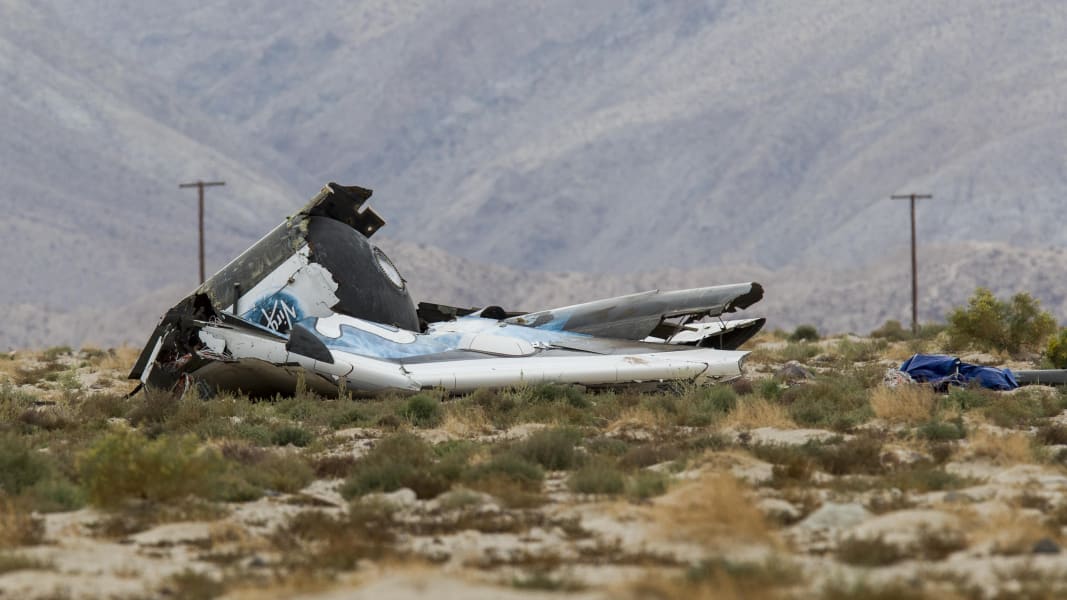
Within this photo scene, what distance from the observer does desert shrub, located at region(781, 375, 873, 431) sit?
68.9ft

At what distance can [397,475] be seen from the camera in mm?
16172

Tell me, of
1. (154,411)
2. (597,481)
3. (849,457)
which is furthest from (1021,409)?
(154,411)

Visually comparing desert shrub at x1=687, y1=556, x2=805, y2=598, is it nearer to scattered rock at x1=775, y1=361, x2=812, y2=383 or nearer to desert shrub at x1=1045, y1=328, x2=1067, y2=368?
scattered rock at x1=775, y1=361, x2=812, y2=383

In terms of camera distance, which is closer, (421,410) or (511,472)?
(511,472)

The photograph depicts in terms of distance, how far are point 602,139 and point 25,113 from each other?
5856cm

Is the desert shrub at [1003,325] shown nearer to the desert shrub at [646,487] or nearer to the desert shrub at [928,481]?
the desert shrub at [928,481]

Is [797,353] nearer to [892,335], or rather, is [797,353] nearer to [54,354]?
[892,335]

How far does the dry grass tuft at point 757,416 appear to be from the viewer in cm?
2066

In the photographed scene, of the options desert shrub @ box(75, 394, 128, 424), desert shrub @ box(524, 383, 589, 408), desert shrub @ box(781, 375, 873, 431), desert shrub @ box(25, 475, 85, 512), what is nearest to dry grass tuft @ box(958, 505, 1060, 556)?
desert shrub @ box(781, 375, 873, 431)

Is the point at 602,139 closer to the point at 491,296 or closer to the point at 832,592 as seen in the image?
the point at 491,296

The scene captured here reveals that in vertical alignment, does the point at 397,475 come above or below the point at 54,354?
below

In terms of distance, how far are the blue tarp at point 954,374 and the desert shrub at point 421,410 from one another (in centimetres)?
806

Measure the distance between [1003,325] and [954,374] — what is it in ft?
30.7

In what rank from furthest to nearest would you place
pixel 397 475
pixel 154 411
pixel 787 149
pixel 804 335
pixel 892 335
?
pixel 787 149 < pixel 804 335 < pixel 892 335 < pixel 154 411 < pixel 397 475
